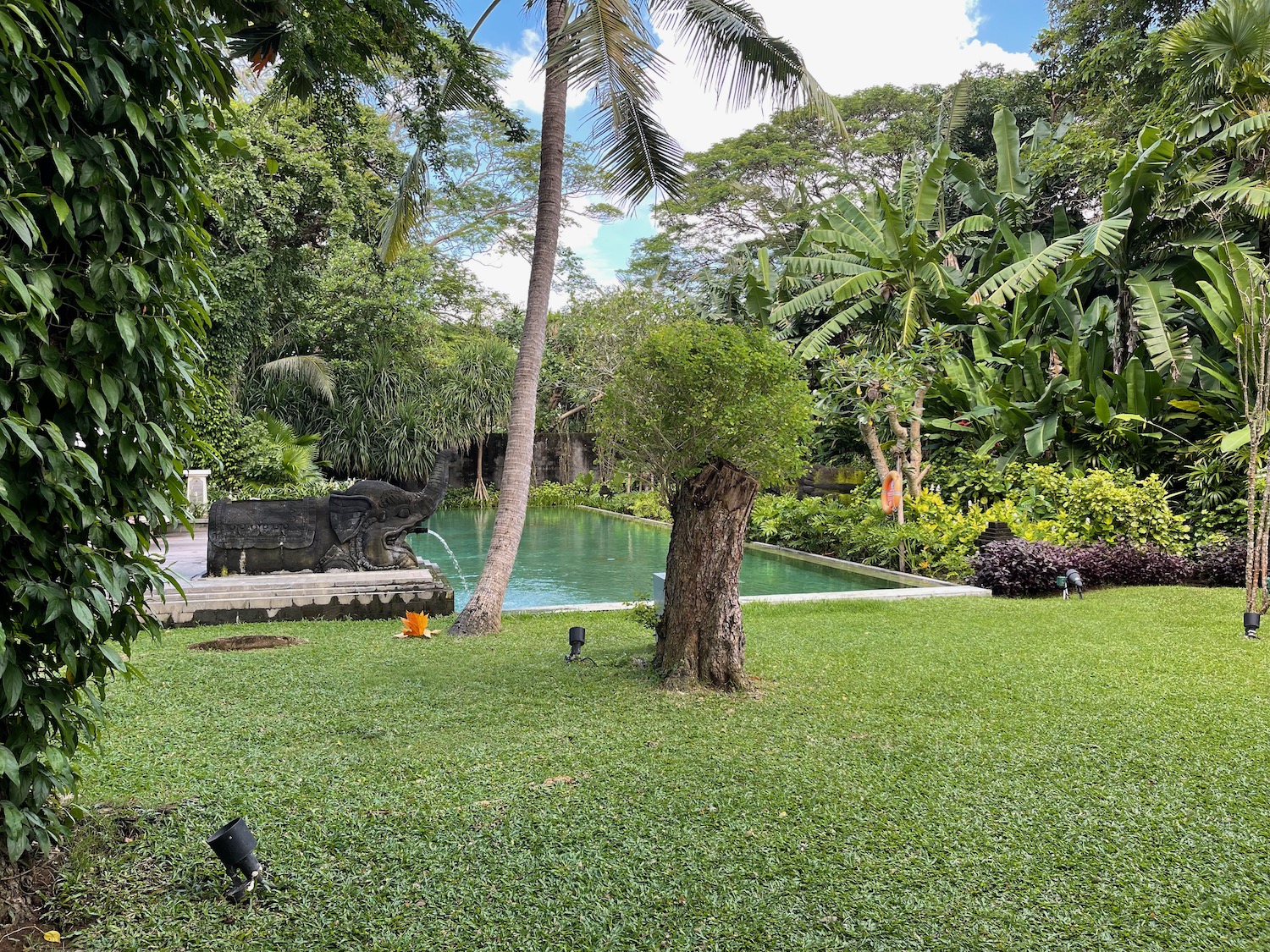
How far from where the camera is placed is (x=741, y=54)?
6949mm

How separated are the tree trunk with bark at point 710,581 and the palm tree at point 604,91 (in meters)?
2.31

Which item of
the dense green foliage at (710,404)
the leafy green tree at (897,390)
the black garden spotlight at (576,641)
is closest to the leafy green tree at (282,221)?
the leafy green tree at (897,390)

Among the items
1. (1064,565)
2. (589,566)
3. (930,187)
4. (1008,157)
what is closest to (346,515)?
(589,566)

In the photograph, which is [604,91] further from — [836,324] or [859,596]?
[836,324]

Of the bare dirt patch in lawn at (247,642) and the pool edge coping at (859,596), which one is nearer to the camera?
the bare dirt patch in lawn at (247,642)

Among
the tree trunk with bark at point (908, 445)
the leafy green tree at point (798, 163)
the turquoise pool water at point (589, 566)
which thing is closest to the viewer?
the turquoise pool water at point (589, 566)

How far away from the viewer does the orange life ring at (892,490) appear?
11.2 metres

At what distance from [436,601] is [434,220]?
20.9 m

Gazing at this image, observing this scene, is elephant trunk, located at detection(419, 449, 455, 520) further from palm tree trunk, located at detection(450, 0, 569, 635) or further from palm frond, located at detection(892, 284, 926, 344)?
palm frond, located at detection(892, 284, 926, 344)

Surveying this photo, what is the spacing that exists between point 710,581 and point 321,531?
17.5 feet

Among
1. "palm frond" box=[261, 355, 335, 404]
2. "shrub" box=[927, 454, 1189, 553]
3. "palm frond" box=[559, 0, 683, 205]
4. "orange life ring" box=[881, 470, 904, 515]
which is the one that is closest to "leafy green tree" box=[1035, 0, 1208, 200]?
"shrub" box=[927, 454, 1189, 553]

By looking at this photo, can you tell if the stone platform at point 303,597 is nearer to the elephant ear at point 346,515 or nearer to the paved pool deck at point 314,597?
the paved pool deck at point 314,597

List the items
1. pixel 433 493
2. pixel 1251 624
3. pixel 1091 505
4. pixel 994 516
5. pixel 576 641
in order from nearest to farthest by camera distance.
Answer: pixel 576 641
pixel 1251 624
pixel 433 493
pixel 1091 505
pixel 994 516

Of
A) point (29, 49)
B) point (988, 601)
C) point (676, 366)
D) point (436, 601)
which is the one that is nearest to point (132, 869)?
point (29, 49)
